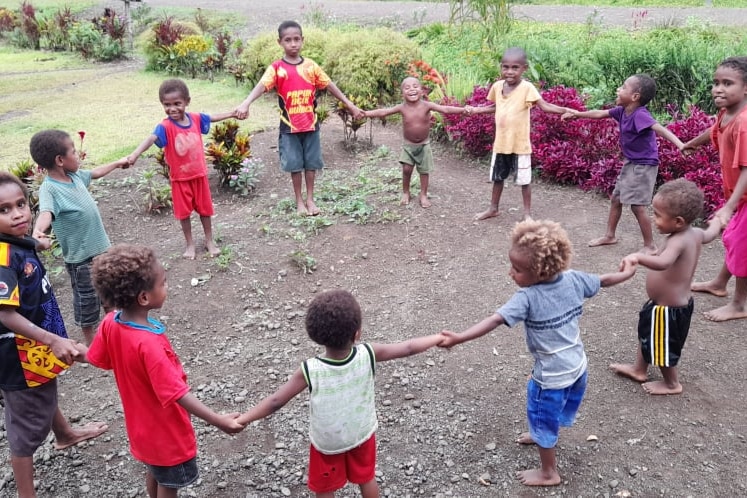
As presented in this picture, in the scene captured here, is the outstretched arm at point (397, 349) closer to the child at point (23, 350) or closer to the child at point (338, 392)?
the child at point (338, 392)

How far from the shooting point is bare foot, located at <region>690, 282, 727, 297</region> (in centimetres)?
452

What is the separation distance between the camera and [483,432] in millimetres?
3406

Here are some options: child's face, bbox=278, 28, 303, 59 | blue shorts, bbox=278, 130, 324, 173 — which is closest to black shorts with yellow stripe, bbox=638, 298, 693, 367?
blue shorts, bbox=278, 130, 324, 173

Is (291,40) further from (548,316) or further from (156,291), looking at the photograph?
(548,316)

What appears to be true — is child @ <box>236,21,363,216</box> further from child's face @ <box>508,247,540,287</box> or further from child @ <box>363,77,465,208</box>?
child's face @ <box>508,247,540,287</box>

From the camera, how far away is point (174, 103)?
188 inches

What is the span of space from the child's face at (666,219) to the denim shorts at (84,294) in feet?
11.3

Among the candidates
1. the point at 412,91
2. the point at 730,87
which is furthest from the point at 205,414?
the point at 412,91

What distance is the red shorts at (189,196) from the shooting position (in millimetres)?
5047

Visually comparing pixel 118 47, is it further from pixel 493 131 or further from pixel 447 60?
pixel 493 131

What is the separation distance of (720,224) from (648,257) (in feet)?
2.20

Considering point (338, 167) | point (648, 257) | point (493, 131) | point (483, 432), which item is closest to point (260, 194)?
point (338, 167)

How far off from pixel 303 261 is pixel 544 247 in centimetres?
281

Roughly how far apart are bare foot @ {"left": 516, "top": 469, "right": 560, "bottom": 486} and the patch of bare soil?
0.04 m
